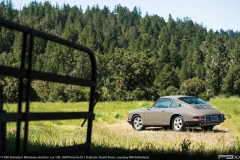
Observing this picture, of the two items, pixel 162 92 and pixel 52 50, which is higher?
pixel 52 50

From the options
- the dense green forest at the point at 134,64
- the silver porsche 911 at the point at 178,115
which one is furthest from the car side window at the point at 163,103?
the dense green forest at the point at 134,64

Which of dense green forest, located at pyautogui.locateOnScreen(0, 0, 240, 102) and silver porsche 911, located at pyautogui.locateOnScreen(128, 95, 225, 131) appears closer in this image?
silver porsche 911, located at pyautogui.locateOnScreen(128, 95, 225, 131)

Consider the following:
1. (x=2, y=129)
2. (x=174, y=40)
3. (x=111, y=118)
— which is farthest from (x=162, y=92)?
(x=2, y=129)

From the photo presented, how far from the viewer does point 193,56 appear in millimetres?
155375

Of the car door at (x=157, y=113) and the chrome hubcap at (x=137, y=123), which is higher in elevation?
the car door at (x=157, y=113)

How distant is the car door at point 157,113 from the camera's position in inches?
553

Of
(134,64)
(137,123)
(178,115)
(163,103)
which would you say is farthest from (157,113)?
(134,64)

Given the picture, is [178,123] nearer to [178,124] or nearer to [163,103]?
[178,124]

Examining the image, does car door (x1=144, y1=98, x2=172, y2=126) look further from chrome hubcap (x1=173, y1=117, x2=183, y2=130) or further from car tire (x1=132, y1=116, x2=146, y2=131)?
chrome hubcap (x1=173, y1=117, x2=183, y2=130)

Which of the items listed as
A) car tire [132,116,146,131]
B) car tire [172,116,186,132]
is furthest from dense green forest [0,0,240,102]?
car tire [172,116,186,132]

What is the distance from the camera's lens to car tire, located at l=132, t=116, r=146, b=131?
14855 mm

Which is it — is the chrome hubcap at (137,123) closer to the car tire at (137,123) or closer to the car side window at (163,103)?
the car tire at (137,123)

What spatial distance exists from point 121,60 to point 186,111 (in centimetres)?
9174

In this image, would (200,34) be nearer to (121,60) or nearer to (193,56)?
(193,56)
